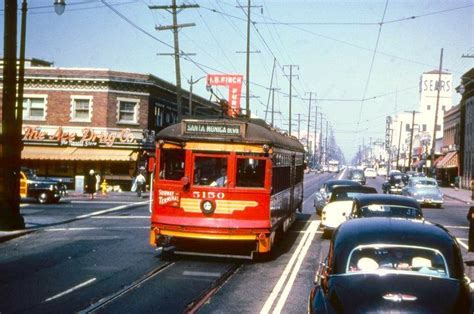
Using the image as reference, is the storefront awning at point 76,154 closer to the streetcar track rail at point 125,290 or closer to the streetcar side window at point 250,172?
the streetcar side window at point 250,172

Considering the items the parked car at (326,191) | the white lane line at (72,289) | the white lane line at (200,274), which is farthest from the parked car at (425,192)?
the white lane line at (72,289)

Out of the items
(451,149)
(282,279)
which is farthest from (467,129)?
(282,279)

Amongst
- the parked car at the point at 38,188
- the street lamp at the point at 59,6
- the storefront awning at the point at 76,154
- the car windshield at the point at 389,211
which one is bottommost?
the parked car at the point at 38,188

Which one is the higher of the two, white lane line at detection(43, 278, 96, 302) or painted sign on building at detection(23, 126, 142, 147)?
painted sign on building at detection(23, 126, 142, 147)

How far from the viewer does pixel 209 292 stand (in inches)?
425

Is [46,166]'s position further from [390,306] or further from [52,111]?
[390,306]

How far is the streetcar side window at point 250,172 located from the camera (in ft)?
47.2

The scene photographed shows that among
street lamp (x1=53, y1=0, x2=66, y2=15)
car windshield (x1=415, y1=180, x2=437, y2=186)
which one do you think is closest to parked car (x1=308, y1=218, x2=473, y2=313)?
street lamp (x1=53, y1=0, x2=66, y2=15)

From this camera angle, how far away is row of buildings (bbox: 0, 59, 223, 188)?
4553 centimetres

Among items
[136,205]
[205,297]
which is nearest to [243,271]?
[205,297]

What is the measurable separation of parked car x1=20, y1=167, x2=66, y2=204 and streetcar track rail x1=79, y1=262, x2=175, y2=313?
1930 centimetres

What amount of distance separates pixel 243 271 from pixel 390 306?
302 inches

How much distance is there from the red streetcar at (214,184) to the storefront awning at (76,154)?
3163 centimetres

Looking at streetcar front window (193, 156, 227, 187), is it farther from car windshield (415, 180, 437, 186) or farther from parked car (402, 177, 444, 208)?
car windshield (415, 180, 437, 186)
